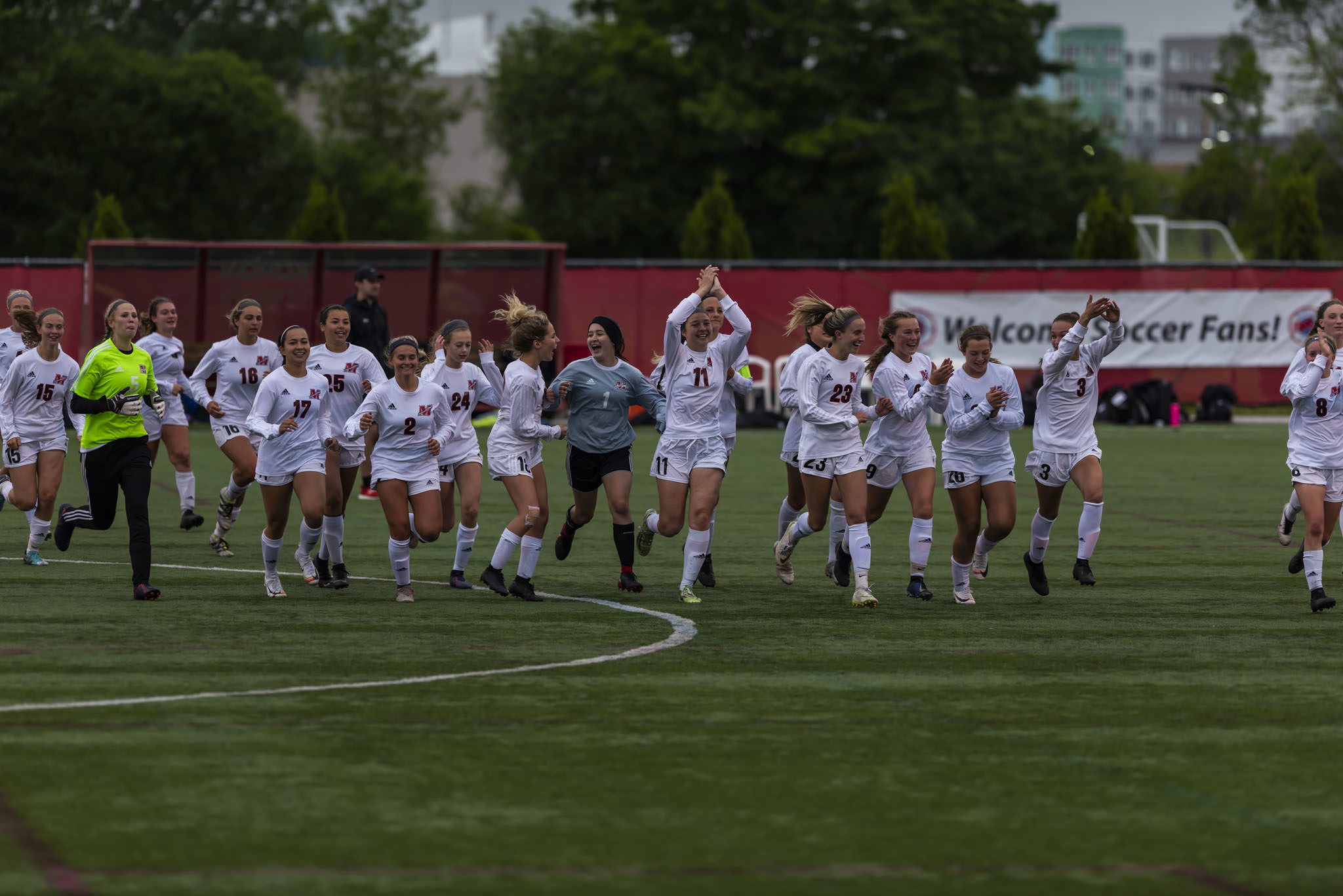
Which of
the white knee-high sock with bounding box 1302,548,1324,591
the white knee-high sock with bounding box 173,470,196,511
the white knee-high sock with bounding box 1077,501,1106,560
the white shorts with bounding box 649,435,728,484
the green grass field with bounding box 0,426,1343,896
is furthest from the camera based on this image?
the white knee-high sock with bounding box 173,470,196,511

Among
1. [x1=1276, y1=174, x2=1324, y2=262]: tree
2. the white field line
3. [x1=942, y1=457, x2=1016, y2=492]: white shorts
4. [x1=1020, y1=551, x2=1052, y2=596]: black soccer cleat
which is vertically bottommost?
the white field line

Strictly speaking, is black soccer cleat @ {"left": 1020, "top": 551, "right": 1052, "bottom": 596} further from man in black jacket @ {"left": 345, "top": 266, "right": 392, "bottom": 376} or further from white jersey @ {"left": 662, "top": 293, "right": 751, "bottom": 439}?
man in black jacket @ {"left": 345, "top": 266, "right": 392, "bottom": 376}

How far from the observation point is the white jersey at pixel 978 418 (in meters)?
12.7

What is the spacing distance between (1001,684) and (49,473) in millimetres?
8068

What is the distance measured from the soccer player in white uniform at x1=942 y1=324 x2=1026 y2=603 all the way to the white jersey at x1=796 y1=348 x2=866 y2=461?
67 centimetres

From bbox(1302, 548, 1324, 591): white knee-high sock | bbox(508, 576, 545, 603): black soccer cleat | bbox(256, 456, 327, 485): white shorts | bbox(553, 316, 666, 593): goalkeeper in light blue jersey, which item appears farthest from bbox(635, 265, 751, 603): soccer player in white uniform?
bbox(1302, 548, 1324, 591): white knee-high sock

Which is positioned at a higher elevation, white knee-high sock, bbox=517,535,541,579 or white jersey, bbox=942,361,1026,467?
white jersey, bbox=942,361,1026,467

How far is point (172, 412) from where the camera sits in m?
17.2

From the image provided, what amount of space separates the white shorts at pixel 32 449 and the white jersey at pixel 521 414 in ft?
12.4

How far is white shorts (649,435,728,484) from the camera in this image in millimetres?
12609

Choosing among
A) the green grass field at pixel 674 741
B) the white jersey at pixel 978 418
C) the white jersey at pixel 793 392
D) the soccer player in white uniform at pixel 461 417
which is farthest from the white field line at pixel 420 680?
the white jersey at pixel 978 418

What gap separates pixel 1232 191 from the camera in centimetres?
8744

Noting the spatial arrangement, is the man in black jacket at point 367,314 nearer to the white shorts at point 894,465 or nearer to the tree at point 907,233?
the white shorts at point 894,465

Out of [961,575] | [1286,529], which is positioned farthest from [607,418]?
[1286,529]
